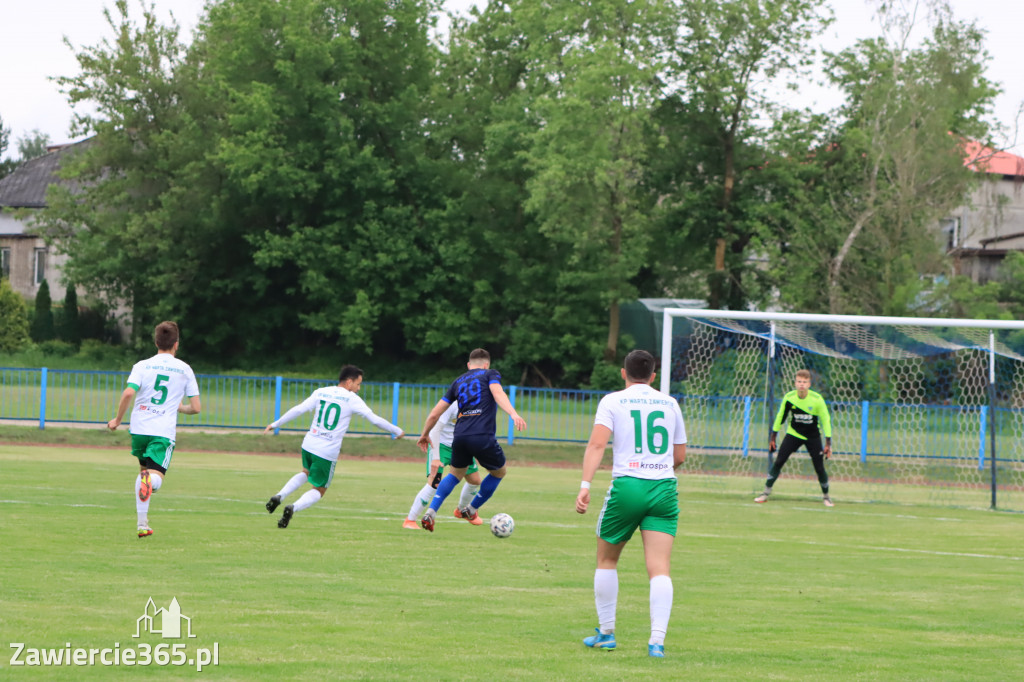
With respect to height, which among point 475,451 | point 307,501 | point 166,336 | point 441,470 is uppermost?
point 166,336

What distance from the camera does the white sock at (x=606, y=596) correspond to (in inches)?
296

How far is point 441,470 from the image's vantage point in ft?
48.3

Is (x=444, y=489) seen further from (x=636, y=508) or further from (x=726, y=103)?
(x=726, y=103)

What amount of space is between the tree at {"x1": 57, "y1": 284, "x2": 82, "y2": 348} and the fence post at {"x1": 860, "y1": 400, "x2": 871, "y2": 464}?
4114 cm

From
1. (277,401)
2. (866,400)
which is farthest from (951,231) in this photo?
(277,401)

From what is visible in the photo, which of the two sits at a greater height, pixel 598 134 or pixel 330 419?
pixel 598 134

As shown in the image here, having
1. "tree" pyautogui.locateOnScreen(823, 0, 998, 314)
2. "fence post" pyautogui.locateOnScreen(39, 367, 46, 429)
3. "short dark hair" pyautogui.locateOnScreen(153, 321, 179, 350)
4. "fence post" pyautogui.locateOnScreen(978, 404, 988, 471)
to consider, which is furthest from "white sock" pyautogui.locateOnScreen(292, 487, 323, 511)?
"tree" pyautogui.locateOnScreen(823, 0, 998, 314)

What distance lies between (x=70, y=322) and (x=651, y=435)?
55.1 m

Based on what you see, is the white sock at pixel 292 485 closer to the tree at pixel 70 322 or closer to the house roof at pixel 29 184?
the tree at pixel 70 322

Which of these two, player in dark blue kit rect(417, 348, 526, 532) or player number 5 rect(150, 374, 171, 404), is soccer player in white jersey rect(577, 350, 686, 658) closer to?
player in dark blue kit rect(417, 348, 526, 532)

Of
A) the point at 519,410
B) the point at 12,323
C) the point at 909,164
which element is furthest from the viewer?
the point at 12,323

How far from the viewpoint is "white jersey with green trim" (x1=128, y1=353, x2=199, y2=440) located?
11891mm

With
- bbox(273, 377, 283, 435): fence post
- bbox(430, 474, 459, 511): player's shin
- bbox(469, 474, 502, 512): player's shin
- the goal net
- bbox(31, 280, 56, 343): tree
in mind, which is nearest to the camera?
bbox(430, 474, 459, 511): player's shin

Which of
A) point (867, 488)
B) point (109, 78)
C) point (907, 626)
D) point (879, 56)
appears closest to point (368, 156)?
point (109, 78)
